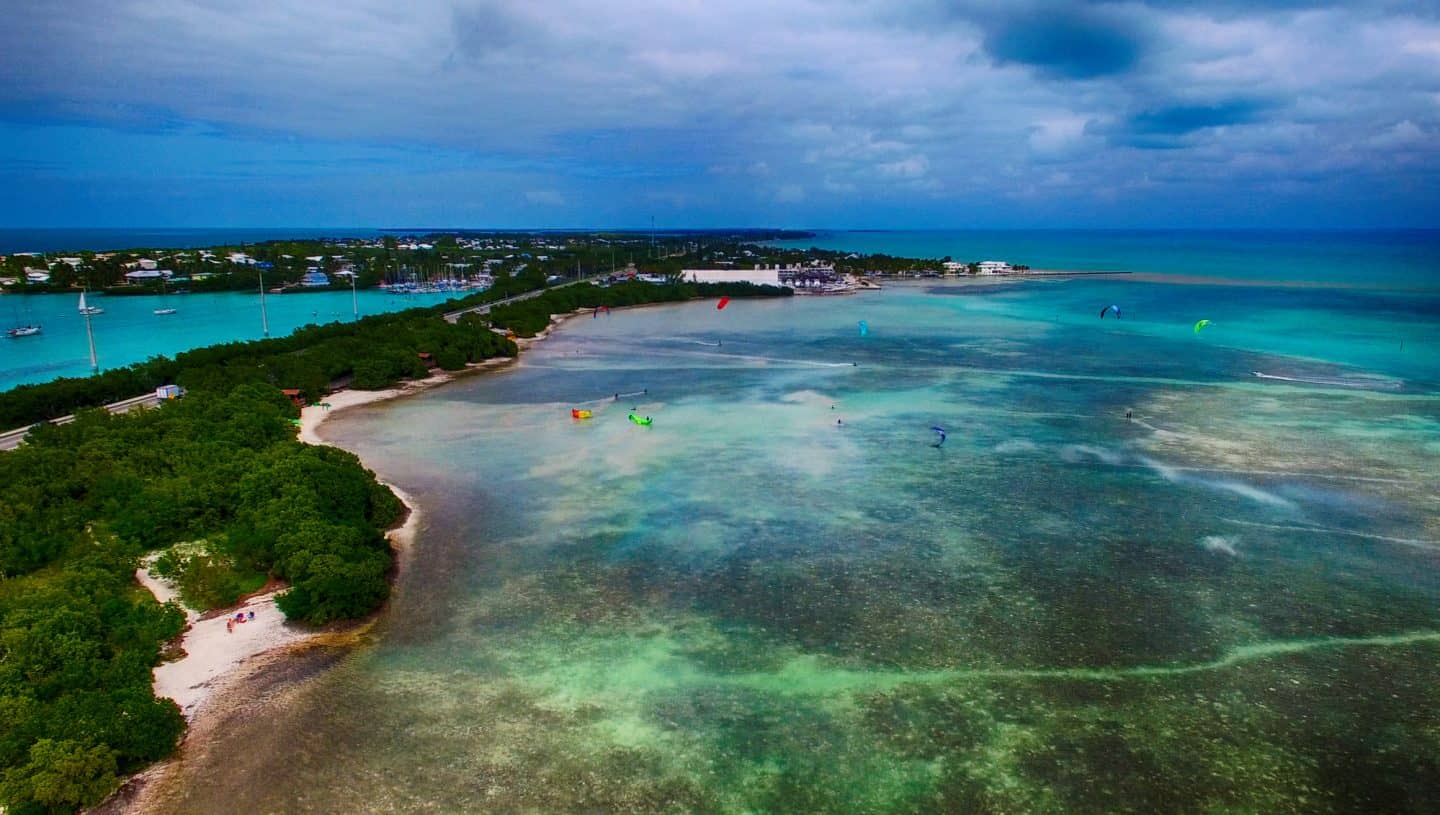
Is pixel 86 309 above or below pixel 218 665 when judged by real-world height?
above

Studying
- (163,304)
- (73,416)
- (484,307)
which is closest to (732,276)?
(484,307)

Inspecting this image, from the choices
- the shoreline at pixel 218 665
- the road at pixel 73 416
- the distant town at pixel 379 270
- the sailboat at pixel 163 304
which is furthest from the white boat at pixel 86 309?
the shoreline at pixel 218 665

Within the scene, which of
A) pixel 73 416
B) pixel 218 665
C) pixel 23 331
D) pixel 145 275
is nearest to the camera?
pixel 218 665

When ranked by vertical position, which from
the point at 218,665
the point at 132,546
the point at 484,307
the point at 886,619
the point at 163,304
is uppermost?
the point at 484,307

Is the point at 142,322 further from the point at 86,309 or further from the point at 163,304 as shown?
the point at 86,309

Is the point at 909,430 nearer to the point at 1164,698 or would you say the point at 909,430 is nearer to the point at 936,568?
the point at 936,568

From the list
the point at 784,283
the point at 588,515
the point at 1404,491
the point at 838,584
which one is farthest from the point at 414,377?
the point at 784,283
